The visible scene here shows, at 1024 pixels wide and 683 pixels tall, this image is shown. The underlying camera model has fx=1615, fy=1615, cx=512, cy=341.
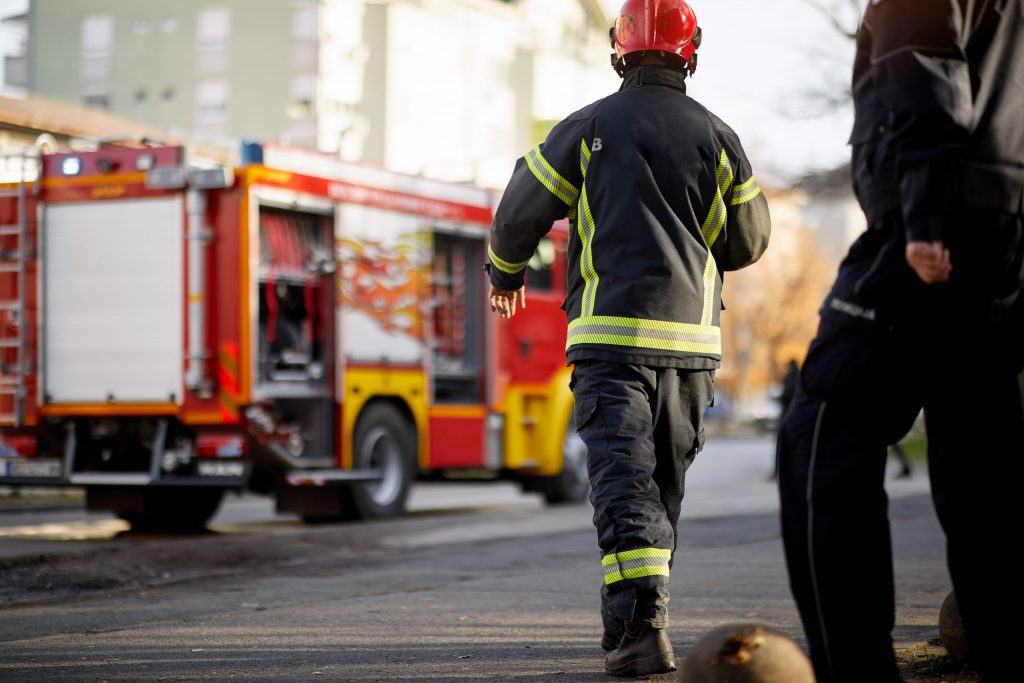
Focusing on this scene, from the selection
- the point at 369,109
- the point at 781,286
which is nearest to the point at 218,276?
the point at 369,109

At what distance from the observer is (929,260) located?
10.7 ft

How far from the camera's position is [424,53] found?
55500mm

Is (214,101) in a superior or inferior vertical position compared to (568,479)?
superior

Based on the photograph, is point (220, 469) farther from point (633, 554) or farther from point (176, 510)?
point (633, 554)

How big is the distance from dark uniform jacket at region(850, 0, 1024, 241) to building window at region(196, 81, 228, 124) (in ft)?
172

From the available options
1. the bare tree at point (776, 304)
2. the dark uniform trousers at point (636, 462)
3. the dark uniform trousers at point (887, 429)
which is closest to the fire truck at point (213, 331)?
the dark uniform trousers at point (636, 462)

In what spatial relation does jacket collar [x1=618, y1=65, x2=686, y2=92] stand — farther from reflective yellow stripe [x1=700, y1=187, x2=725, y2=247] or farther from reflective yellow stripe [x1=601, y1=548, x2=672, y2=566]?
reflective yellow stripe [x1=601, y1=548, x2=672, y2=566]

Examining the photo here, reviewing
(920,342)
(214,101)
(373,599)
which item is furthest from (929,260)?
(214,101)

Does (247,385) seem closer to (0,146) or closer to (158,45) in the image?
(0,146)

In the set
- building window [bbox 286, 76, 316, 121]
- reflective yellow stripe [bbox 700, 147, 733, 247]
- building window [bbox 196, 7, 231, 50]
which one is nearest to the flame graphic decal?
reflective yellow stripe [bbox 700, 147, 733, 247]

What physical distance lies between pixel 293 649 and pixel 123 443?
287 inches

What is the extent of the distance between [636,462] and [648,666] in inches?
22.5

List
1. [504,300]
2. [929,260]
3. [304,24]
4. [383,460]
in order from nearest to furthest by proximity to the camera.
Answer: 1. [929,260]
2. [504,300]
3. [383,460]
4. [304,24]

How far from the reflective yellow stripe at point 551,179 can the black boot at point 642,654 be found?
1283 mm
